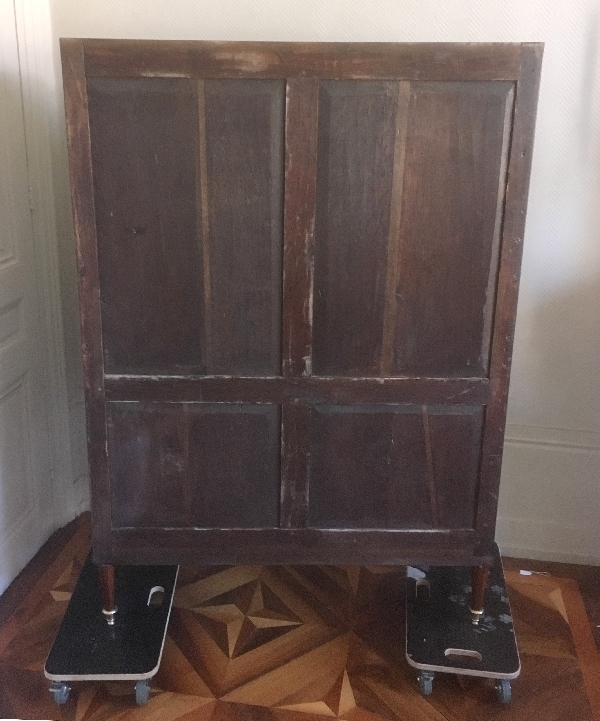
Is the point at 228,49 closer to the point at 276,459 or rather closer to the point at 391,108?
the point at 391,108

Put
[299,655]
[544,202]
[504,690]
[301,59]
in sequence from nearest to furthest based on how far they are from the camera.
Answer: [301,59]
[504,690]
[299,655]
[544,202]

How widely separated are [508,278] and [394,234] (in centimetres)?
23

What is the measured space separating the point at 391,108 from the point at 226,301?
46cm

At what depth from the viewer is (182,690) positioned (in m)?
1.52

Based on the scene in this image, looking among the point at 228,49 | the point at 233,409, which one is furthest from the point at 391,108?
the point at 233,409

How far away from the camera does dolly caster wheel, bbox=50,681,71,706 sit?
57.4 inches

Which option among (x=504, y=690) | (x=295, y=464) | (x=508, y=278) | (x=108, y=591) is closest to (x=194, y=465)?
(x=295, y=464)

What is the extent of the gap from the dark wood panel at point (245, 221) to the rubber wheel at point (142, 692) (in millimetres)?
717

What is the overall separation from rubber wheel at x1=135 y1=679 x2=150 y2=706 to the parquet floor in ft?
0.05

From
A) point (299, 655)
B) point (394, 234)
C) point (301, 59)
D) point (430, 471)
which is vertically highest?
point (301, 59)

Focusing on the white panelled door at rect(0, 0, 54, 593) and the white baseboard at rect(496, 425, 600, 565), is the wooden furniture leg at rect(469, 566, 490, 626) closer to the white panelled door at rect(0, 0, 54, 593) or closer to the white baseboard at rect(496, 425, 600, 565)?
the white baseboard at rect(496, 425, 600, 565)

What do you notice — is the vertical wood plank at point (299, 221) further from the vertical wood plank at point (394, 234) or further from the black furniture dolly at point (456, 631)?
the black furniture dolly at point (456, 631)

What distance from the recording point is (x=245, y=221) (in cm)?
125

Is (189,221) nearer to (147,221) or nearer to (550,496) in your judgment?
(147,221)
